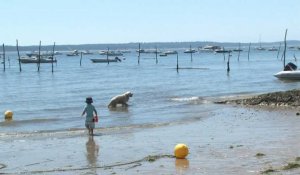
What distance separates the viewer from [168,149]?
15898 millimetres

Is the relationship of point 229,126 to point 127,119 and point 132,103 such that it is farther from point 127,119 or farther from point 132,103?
point 132,103

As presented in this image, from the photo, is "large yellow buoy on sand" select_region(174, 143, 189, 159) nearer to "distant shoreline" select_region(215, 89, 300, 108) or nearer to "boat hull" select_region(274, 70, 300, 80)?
"distant shoreline" select_region(215, 89, 300, 108)

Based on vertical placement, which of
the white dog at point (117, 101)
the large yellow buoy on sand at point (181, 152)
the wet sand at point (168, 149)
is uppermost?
the large yellow buoy on sand at point (181, 152)

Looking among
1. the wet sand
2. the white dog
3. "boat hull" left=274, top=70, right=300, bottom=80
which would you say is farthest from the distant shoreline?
"boat hull" left=274, top=70, right=300, bottom=80

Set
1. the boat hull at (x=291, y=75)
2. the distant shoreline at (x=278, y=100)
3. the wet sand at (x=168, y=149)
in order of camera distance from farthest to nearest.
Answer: the boat hull at (x=291, y=75) → the distant shoreline at (x=278, y=100) → the wet sand at (x=168, y=149)

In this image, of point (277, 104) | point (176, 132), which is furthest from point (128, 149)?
point (277, 104)

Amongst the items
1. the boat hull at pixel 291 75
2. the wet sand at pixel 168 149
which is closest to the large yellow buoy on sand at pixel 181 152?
the wet sand at pixel 168 149

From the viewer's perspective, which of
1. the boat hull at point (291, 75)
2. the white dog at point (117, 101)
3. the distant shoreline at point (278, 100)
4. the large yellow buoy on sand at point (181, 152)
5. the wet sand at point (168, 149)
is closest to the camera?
the wet sand at point (168, 149)

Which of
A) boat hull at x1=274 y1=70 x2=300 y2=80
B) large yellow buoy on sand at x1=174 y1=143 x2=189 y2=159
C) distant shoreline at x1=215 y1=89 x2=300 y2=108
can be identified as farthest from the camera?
boat hull at x1=274 y1=70 x2=300 y2=80

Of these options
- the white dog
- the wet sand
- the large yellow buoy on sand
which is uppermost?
the large yellow buoy on sand

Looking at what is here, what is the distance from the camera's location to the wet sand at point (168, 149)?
43.4 ft

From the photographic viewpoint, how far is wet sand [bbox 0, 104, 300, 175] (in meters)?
13.2

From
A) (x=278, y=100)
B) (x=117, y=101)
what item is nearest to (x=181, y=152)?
(x=278, y=100)

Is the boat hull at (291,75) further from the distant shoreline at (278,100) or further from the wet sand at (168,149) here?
the wet sand at (168,149)
